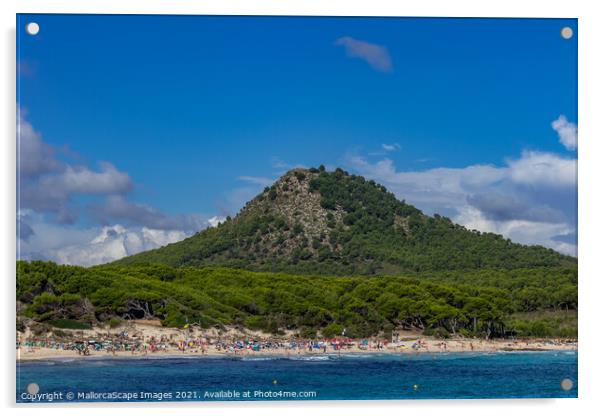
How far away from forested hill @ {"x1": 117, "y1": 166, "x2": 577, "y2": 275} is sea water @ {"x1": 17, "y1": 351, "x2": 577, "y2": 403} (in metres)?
26.3

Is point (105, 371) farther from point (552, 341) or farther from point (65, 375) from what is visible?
point (552, 341)

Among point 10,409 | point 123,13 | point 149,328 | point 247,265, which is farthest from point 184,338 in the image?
point 247,265

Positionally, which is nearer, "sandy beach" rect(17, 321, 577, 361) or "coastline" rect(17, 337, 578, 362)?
"coastline" rect(17, 337, 578, 362)

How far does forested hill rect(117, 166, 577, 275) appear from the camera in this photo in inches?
1994

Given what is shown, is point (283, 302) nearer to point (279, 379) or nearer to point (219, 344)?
point (219, 344)

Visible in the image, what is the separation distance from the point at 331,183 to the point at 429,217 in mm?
7559

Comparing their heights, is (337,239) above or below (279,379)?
above

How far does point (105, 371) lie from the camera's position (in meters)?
19.4

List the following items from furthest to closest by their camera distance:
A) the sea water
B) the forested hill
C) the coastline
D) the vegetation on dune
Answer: the forested hill → the vegetation on dune → the coastline → the sea water

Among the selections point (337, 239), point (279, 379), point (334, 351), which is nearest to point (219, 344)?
point (334, 351)

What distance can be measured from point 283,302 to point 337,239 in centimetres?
2296

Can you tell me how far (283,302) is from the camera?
32031 millimetres

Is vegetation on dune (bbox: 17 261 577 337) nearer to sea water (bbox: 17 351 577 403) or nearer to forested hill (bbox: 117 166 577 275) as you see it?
sea water (bbox: 17 351 577 403)

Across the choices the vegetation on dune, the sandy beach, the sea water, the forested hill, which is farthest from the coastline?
the forested hill
